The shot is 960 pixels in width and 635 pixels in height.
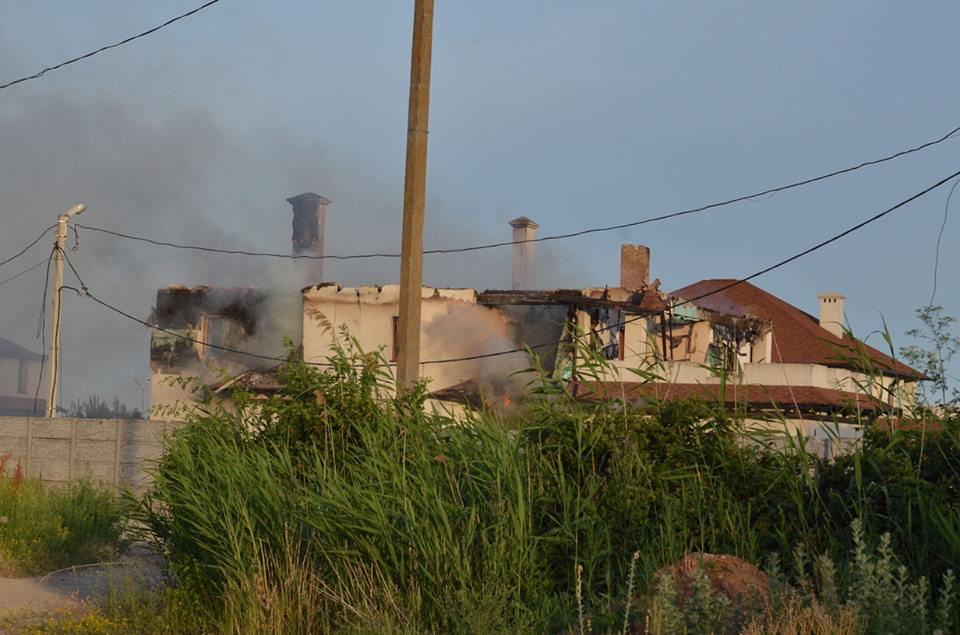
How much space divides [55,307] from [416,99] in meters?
17.5

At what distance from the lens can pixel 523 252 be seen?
145 feet

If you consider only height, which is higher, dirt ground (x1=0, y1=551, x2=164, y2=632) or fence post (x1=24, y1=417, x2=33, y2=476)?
fence post (x1=24, y1=417, x2=33, y2=476)

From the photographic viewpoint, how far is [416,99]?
46.6ft

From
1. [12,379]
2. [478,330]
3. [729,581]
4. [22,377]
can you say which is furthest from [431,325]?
[22,377]

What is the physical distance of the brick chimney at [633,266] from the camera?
3869 cm

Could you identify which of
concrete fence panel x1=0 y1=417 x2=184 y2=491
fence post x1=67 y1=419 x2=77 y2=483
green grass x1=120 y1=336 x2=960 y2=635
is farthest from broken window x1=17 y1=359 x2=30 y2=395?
green grass x1=120 y1=336 x2=960 y2=635

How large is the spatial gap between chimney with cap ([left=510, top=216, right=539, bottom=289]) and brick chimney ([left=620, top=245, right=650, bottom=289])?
5694mm

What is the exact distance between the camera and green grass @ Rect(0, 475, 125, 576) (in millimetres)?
16078

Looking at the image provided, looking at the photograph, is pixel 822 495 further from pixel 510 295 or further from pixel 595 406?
pixel 510 295

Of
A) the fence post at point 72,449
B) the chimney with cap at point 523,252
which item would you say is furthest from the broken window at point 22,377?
the fence post at point 72,449

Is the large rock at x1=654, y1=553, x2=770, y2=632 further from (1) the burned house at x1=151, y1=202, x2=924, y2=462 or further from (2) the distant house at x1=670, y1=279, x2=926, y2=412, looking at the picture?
(2) the distant house at x1=670, y1=279, x2=926, y2=412

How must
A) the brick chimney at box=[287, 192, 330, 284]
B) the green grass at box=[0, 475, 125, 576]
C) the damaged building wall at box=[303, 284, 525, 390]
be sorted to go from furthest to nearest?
the brick chimney at box=[287, 192, 330, 284], the damaged building wall at box=[303, 284, 525, 390], the green grass at box=[0, 475, 125, 576]

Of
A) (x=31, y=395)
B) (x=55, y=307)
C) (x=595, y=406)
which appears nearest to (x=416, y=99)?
(x=595, y=406)

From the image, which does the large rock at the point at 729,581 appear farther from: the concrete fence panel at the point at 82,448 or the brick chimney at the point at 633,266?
the brick chimney at the point at 633,266
